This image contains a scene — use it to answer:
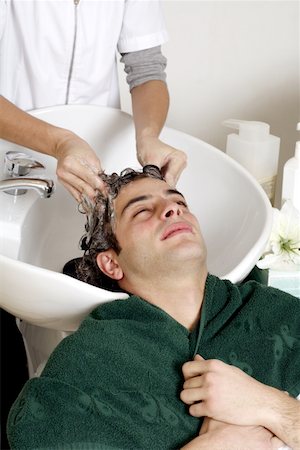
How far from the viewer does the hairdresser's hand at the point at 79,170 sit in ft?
5.09

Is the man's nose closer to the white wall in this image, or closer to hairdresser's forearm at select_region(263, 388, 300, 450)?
hairdresser's forearm at select_region(263, 388, 300, 450)

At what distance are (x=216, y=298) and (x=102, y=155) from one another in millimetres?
610

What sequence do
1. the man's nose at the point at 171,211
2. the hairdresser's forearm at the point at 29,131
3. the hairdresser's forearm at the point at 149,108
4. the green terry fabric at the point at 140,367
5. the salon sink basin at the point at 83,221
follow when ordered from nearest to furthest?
the green terry fabric at the point at 140,367 < the salon sink basin at the point at 83,221 < the man's nose at the point at 171,211 < the hairdresser's forearm at the point at 29,131 < the hairdresser's forearm at the point at 149,108

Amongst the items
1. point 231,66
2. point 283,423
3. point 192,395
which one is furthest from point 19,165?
point 231,66

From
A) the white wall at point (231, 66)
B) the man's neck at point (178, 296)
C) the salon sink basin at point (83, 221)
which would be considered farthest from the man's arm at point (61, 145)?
the white wall at point (231, 66)

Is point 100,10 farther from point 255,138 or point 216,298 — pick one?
point 216,298

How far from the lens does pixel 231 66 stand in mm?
2490

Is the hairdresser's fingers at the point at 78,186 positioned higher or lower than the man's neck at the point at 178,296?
higher

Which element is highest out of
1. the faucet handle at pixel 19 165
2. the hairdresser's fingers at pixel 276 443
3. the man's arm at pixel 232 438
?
the faucet handle at pixel 19 165

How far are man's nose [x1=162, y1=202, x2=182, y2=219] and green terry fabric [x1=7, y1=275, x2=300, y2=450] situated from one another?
14cm

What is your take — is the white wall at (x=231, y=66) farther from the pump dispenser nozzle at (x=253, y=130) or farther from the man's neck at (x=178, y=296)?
the man's neck at (x=178, y=296)

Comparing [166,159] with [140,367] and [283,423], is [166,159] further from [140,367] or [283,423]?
[283,423]

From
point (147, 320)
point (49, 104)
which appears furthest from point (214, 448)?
point (49, 104)

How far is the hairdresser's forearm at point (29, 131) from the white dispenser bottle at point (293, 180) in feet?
1.64
